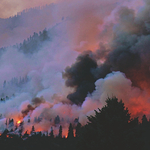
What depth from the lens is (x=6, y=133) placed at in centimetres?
7444

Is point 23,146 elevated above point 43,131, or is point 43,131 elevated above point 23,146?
point 43,131

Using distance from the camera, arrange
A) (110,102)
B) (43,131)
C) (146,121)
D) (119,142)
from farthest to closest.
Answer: (43,131) → (146,121) → (110,102) → (119,142)

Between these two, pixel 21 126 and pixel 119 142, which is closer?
pixel 119 142

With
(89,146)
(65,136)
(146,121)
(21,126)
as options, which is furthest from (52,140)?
(89,146)

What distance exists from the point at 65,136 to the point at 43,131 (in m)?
9.35

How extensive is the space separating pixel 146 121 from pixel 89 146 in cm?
5294

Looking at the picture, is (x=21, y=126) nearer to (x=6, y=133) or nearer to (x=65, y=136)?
(x=6, y=133)

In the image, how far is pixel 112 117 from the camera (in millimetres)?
15211

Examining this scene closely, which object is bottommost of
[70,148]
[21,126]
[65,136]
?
[70,148]

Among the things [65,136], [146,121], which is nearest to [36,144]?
[65,136]

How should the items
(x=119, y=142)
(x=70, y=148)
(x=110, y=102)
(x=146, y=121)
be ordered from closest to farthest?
1. (x=119, y=142)
2. (x=110, y=102)
3. (x=146, y=121)
4. (x=70, y=148)

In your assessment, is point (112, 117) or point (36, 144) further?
point (36, 144)

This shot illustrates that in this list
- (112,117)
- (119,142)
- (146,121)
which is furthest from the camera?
(146,121)

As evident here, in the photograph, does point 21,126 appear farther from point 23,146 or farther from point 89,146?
point 89,146
